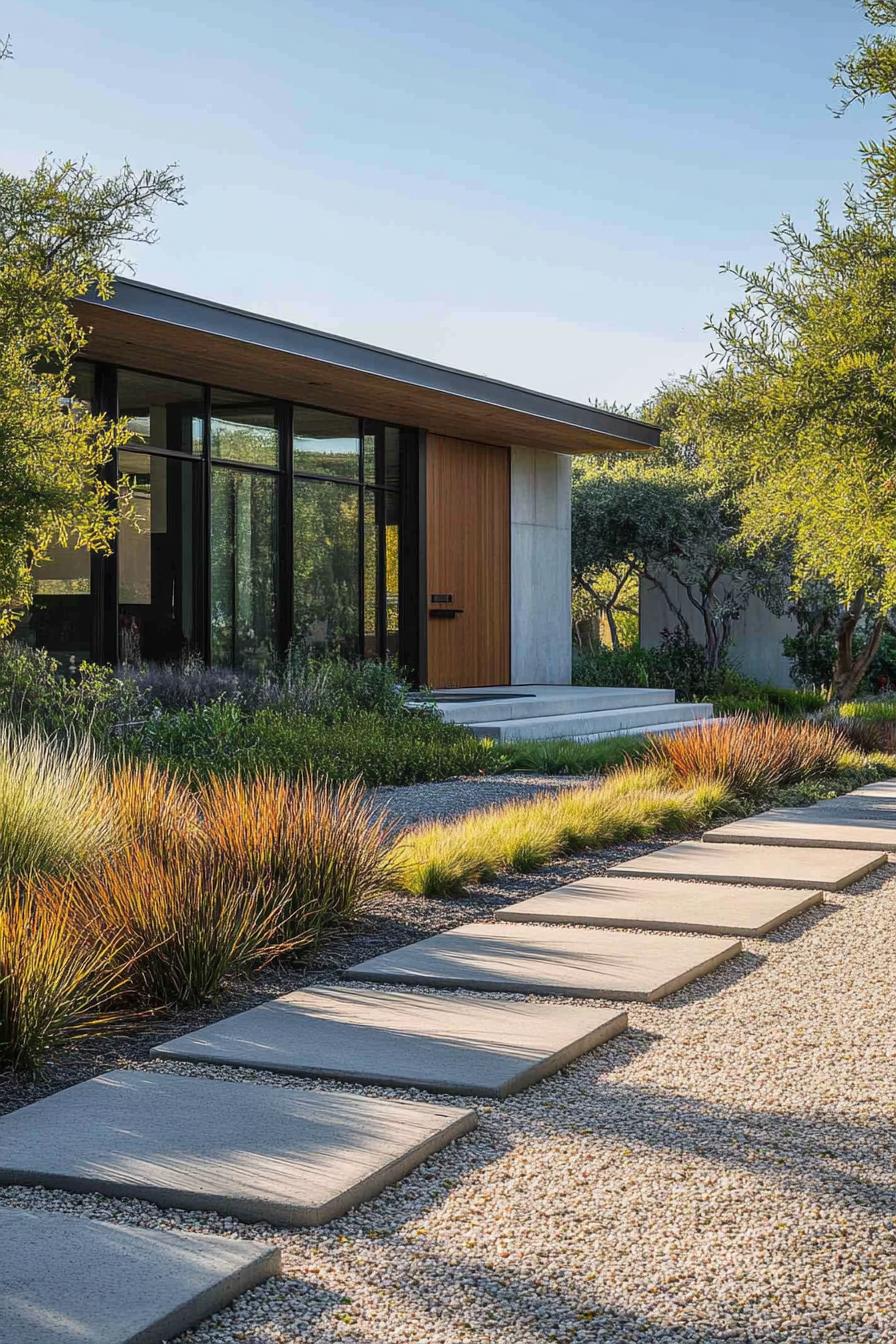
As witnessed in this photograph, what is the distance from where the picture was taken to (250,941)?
4.95 meters

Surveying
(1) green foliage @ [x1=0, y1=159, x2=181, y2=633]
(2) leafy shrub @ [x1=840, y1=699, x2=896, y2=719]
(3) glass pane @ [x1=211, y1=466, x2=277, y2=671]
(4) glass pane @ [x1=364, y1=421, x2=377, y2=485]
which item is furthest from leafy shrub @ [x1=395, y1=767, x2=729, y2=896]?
(4) glass pane @ [x1=364, y1=421, x2=377, y2=485]

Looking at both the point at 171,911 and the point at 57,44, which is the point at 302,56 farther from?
the point at 171,911

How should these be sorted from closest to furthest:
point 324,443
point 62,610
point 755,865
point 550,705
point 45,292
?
point 755,865
point 45,292
point 62,610
point 550,705
point 324,443

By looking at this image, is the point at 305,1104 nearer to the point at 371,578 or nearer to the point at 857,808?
the point at 857,808

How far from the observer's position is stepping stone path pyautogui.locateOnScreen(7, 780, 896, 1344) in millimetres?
2430

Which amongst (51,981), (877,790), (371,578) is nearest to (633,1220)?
(51,981)

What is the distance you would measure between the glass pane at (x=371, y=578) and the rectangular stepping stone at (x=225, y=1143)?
46.2 feet

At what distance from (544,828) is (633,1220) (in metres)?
4.81

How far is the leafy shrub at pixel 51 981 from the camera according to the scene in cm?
384

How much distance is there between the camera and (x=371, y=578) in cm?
1767

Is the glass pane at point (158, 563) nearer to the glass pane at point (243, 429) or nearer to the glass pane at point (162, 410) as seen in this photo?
the glass pane at point (162, 410)

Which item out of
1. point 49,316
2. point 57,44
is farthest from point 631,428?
point 49,316

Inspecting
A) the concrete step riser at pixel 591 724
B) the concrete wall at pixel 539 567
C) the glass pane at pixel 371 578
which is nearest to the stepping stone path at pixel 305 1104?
the concrete step riser at pixel 591 724

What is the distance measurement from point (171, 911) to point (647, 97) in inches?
518
